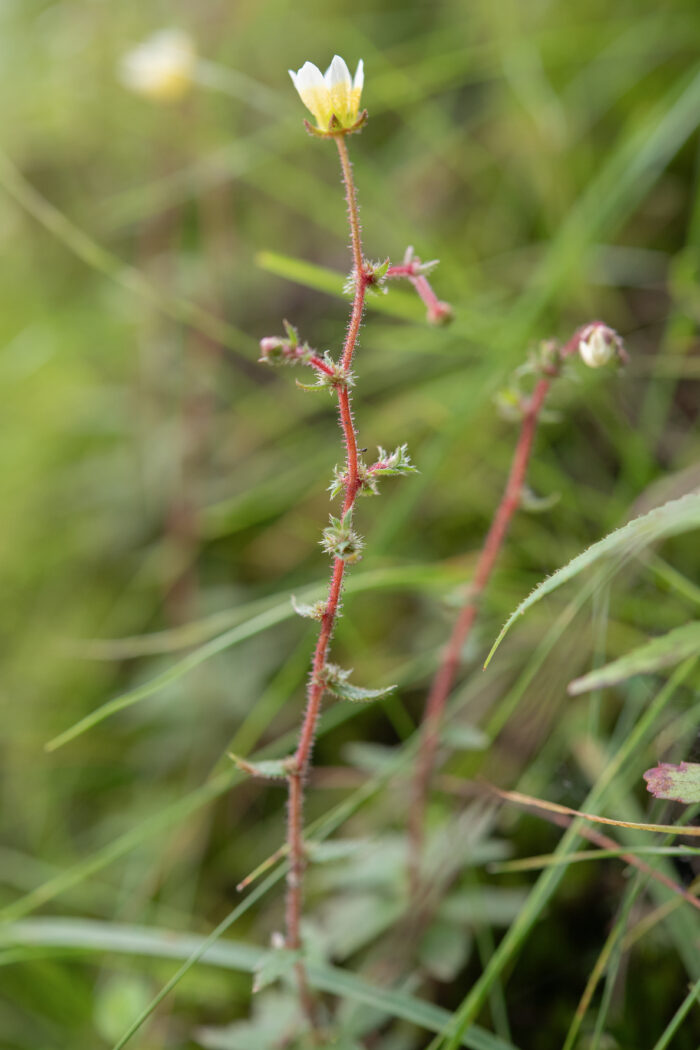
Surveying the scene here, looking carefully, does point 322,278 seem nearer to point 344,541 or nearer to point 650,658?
point 344,541

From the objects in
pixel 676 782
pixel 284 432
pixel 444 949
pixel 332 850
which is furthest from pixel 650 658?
pixel 284 432

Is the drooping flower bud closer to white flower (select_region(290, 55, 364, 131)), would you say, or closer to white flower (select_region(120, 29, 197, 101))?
white flower (select_region(290, 55, 364, 131))

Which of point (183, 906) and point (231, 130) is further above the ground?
point (231, 130)

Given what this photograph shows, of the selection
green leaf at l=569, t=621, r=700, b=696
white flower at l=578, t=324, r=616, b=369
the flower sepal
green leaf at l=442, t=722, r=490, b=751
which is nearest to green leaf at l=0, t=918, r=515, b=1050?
green leaf at l=442, t=722, r=490, b=751

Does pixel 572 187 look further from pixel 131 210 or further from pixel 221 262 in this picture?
pixel 131 210

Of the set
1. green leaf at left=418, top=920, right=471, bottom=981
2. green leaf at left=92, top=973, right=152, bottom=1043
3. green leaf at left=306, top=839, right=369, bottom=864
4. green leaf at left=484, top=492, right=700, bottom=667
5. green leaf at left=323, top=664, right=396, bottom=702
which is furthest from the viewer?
green leaf at left=92, top=973, right=152, bottom=1043

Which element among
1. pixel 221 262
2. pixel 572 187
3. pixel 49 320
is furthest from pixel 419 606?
pixel 49 320

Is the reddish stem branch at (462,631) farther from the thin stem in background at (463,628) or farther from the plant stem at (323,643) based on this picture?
the plant stem at (323,643)
